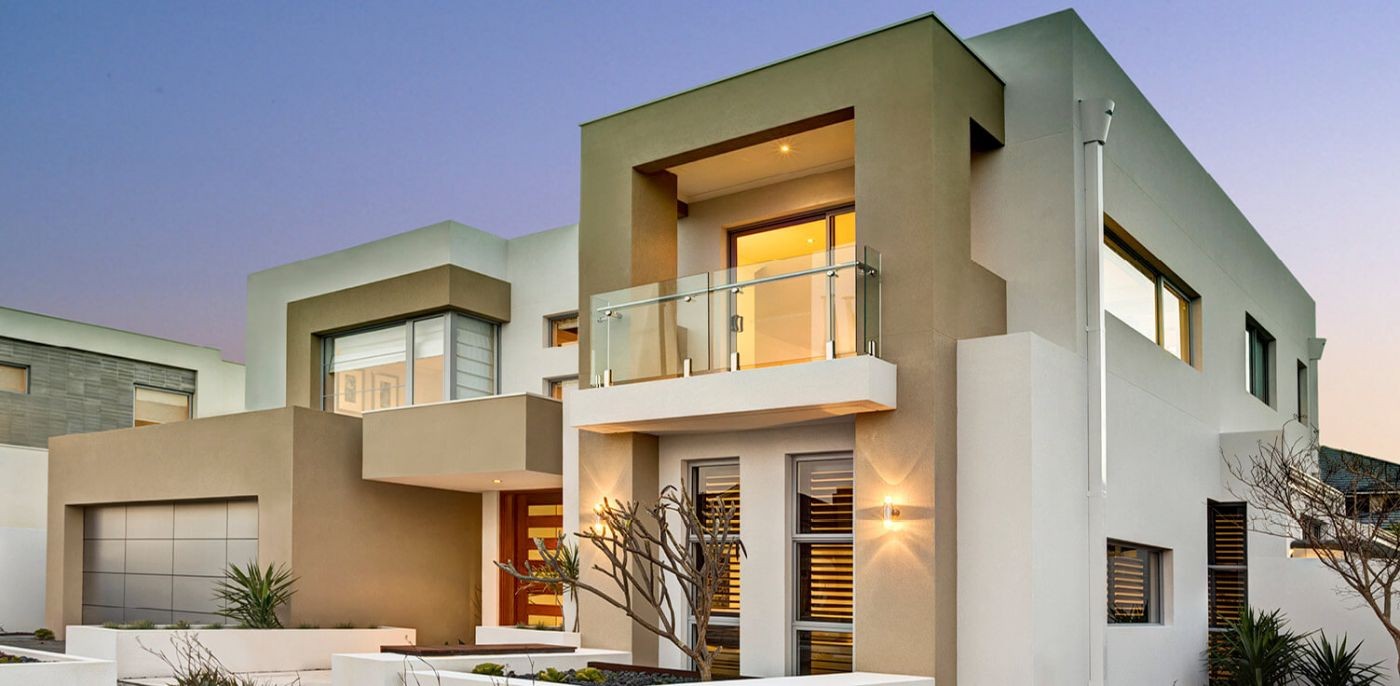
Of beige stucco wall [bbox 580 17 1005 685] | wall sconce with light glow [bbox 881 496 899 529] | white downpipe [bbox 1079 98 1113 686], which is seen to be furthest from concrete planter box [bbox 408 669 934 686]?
white downpipe [bbox 1079 98 1113 686]

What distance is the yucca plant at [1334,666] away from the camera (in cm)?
1347

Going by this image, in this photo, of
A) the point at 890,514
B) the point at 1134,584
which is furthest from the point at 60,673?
the point at 1134,584

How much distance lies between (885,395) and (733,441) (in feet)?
7.67

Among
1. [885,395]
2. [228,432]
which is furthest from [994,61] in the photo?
[228,432]

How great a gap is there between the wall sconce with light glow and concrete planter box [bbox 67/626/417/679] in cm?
799

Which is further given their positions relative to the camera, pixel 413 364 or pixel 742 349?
pixel 413 364

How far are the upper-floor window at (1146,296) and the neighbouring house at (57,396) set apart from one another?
708 inches

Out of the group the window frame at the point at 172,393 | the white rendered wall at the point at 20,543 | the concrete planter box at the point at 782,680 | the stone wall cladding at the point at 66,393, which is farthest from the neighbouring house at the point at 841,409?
the window frame at the point at 172,393

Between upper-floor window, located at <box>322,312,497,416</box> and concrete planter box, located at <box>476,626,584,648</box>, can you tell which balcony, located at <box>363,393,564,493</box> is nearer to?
concrete planter box, located at <box>476,626,584,648</box>

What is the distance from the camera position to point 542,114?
25781 mm

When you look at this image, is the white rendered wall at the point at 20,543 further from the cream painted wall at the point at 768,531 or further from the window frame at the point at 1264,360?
the window frame at the point at 1264,360

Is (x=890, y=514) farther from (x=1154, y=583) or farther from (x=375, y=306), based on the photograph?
(x=375, y=306)

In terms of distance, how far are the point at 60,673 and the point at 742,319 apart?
6.60 meters

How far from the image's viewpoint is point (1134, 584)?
1336cm
